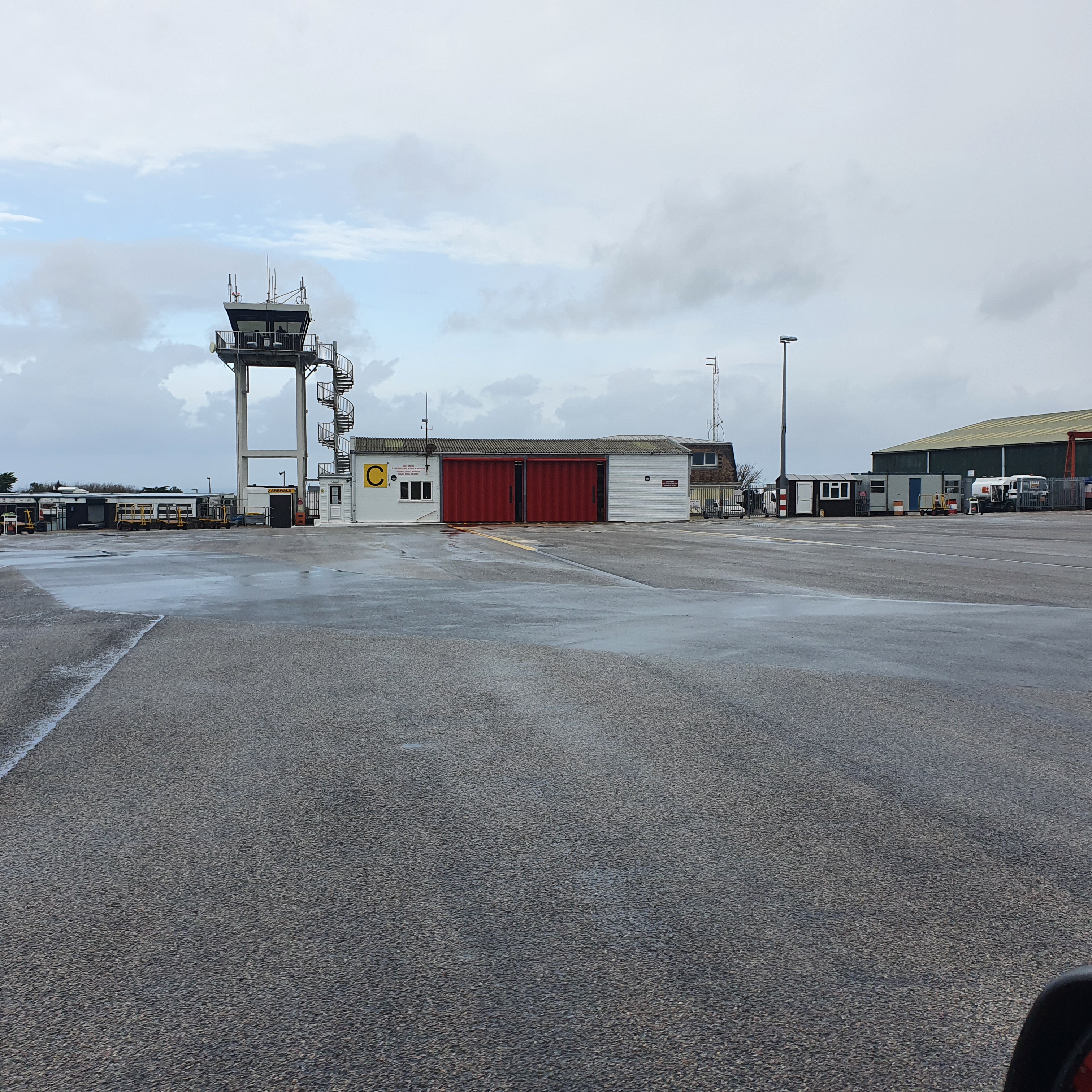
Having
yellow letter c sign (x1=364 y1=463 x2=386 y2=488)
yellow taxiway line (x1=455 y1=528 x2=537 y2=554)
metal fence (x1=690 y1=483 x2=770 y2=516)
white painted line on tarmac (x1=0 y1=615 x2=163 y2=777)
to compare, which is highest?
yellow letter c sign (x1=364 y1=463 x2=386 y2=488)


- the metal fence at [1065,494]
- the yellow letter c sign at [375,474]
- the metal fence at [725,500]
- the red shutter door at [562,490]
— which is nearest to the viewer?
the yellow letter c sign at [375,474]

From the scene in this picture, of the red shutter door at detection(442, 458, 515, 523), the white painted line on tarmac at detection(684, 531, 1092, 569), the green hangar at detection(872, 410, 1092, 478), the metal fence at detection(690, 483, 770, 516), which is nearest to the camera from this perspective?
the white painted line on tarmac at detection(684, 531, 1092, 569)

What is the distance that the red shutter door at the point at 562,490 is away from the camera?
5109 cm

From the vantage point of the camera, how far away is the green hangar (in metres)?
69.4

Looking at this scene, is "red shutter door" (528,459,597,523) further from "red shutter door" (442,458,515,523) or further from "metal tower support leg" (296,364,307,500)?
"metal tower support leg" (296,364,307,500)

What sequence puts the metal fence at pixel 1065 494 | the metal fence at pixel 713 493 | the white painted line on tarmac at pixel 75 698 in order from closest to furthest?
the white painted line on tarmac at pixel 75 698 < the metal fence at pixel 1065 494 < the metal fence at pixel 713 493

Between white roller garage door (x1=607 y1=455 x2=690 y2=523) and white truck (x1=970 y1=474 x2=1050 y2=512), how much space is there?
727 inches

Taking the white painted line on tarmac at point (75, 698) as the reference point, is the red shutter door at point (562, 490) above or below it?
above

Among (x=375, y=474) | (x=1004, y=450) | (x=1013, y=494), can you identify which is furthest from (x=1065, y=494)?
(x=375, y=474)

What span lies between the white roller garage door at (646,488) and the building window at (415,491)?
31.8ft

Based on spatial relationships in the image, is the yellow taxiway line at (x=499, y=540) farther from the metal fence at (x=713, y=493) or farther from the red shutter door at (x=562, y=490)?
the metal fence at (x=713, y=493)

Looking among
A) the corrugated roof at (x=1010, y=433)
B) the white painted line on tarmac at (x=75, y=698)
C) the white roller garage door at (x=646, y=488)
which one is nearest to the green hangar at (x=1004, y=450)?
the corrugated roof at (x=1010, y=433)

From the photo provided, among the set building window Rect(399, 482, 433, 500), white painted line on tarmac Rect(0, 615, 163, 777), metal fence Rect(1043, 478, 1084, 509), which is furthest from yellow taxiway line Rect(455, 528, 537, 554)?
metal fence Rect(1043, 478, 1084, 509)

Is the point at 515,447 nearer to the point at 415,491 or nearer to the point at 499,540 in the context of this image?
→ the point at 415,491
